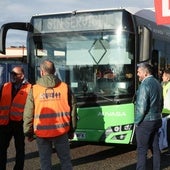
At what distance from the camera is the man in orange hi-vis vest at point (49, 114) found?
6000mm

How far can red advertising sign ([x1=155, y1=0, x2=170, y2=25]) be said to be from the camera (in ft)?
16.9

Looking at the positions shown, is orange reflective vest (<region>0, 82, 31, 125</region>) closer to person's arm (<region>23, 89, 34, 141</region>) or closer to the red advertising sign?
person's arm (<region>23, 89, 34, 141</region>)

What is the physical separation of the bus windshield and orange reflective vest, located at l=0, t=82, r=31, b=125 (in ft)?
7.85

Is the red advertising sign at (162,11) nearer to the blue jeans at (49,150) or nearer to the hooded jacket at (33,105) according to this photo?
the hooded jacket at (33,105)

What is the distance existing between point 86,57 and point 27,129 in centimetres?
353

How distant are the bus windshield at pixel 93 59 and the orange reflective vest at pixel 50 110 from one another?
308cm

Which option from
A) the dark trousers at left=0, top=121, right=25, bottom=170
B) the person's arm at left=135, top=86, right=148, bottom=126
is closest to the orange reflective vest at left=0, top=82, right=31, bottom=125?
the dark trousers at left=0, top=121, right=25, bottom=170

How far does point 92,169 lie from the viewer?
822 cm

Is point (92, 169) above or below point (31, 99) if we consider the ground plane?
below

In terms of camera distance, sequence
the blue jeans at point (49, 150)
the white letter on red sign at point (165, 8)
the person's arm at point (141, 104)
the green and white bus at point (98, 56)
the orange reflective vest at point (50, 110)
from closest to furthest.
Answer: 1. the white letter on red sign at point (165, 8)
2. the orange reflective vest at point (50, 110)
3. the blue jeans at point (49, 150)
4. the person's arm at point (141, 104)
5. the green and white bus at point (98, 56)

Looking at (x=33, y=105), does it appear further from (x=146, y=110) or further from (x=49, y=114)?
(x=146, y=110)

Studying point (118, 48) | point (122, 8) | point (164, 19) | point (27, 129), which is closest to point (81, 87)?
point (118, 48)

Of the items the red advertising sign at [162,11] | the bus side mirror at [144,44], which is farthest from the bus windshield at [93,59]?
the red advertising sign at [162,11]

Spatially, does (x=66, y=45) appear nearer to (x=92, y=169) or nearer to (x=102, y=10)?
(x=102, y=10)
